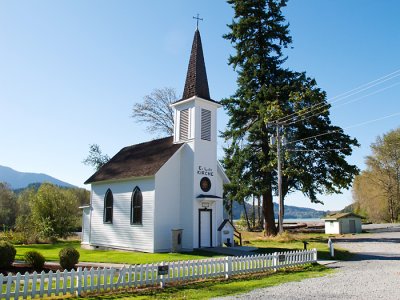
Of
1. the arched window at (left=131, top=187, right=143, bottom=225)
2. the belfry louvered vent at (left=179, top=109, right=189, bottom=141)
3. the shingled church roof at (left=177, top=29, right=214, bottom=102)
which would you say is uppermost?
the shingled church roof at (left=177, top=29, right=214, bottom=102)

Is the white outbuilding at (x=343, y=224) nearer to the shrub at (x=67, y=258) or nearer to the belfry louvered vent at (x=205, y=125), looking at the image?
the belfry louvered vent at (x=205, y=125)

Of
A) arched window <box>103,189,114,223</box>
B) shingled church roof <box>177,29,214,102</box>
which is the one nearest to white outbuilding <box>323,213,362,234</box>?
shingled church roof <box>177,29,214,102</box>

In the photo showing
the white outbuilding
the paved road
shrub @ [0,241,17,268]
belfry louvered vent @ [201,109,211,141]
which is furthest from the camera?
the white outbuilding

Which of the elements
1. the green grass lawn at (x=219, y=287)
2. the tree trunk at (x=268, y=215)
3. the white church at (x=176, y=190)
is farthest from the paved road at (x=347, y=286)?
the tree trunk at (x=268, y=215)

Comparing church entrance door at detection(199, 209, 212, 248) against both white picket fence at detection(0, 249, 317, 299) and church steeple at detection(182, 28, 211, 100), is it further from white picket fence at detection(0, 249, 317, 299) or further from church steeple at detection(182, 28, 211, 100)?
white picket fence at detection(0, 249, 317, 299)

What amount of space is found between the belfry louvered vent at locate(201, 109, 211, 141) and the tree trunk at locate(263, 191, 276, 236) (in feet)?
38.6

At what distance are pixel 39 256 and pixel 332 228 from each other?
38.3 m

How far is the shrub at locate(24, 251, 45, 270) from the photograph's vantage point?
15.2m

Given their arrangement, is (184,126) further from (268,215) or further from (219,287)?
(219,287)

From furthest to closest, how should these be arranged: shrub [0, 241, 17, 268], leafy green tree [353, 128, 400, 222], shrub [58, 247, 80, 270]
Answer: leafy green tree [353, 128, 400, 222]
shrub [0, 241, 17, 268]
shrub [58, 247, 80, 270]

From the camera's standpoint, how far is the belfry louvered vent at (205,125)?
2588cm

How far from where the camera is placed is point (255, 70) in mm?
35125

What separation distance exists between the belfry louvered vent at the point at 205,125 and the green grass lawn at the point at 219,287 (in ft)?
39.1

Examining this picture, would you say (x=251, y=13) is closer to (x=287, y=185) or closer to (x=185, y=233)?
(x=287, y=185)
